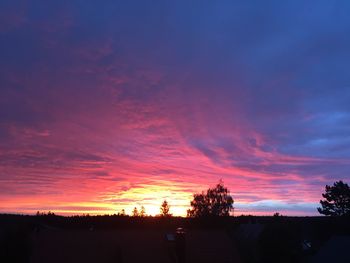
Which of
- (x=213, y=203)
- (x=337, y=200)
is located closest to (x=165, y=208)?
(x=213, y=203)

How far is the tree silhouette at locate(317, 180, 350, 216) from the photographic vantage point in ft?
348

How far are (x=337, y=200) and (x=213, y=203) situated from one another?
27741 mm

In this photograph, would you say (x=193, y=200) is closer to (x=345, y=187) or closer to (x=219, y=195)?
(x=219, y=195)

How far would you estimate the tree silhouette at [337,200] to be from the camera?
10619 cm

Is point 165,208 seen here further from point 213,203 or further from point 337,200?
point 337,200

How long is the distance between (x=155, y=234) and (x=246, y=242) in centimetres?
2939

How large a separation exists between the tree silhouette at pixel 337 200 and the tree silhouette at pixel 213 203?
70.3 feet

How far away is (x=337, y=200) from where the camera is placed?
108375 millimetres

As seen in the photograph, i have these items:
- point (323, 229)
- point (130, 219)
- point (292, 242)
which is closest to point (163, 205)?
point (130, 219)

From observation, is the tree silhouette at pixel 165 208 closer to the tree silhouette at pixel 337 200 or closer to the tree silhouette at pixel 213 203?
the tree silhouette at pixel 213 203

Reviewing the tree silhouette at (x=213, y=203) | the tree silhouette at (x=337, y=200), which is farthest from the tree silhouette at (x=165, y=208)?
the tree silhouette at (x=337, y=200)

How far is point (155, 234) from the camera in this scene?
43219mm

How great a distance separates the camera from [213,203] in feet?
378

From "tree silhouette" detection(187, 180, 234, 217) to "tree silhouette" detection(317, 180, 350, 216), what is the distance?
21442 mm
